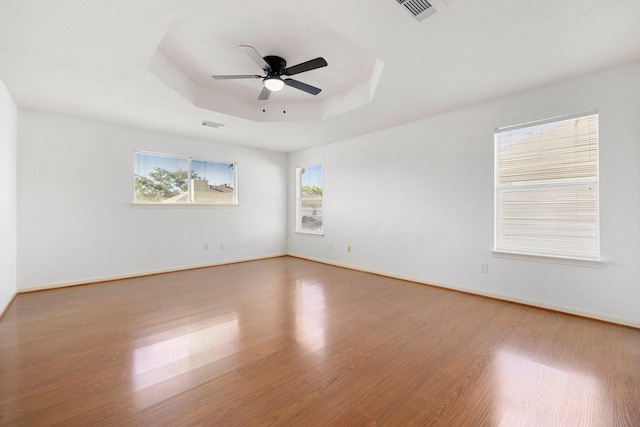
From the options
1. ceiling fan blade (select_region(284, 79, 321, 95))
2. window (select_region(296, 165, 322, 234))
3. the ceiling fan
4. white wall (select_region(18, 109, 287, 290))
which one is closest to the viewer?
the ceiling fan

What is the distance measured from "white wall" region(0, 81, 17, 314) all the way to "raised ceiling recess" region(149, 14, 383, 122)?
1.88 meters

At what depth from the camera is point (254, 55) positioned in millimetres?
2553

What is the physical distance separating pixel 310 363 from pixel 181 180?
4.44 meters

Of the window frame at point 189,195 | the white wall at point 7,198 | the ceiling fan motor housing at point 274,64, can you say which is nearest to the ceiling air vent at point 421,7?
the ceiling fan motor housing at point 274,64

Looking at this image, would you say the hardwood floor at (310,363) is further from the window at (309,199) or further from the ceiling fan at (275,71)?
the window at (309,199)

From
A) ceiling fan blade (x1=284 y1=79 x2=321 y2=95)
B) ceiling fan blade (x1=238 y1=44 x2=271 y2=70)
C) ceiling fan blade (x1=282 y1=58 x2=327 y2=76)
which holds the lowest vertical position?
ceiling fan blade (x1=282 y1=58 x2=327 y2=76)

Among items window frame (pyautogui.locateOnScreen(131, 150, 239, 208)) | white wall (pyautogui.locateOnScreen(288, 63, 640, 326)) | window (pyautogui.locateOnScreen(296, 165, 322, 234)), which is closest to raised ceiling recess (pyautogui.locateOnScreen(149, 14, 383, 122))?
white wall (pyautogui.locateOnScreen(288, 63, 640, 326))

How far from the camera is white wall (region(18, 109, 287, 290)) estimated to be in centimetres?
382

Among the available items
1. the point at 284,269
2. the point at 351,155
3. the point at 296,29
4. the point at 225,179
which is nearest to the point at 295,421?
the point at 296,29

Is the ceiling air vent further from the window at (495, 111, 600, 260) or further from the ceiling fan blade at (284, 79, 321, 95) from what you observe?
the window at (495, 111, 600, 260)

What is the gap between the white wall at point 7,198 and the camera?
9.68 feet

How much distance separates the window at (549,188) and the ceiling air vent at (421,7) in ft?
7.22

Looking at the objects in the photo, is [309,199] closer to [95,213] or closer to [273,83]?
[273,83]

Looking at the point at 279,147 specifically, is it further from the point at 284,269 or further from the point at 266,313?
the point at 266,313
